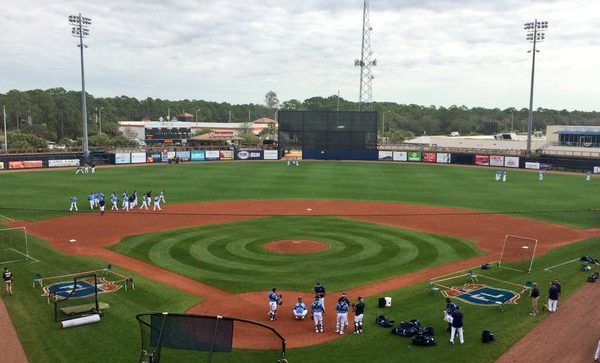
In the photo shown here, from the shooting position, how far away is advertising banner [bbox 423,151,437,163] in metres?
93.1

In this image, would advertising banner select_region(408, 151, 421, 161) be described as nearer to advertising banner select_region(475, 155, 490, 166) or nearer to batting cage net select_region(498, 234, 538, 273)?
advertising banner select_region(475, 155, 490, 166)

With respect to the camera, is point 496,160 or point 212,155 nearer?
point 496,160

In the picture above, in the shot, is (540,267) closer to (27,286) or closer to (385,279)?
(385,279)

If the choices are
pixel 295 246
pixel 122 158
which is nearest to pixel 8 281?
pixel 295 246

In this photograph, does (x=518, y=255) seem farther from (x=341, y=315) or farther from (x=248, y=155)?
(x=248, y=155)

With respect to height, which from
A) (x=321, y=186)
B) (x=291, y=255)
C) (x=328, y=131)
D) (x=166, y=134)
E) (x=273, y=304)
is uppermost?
(x=328, y=131)

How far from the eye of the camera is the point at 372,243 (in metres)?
31.1

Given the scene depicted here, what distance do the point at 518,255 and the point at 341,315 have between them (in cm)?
1505

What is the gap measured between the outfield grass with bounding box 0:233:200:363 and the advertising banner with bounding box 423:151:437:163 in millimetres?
75680

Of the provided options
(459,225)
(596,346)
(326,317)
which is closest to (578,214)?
→ (459,225)

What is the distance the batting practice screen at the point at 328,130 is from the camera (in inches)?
3696

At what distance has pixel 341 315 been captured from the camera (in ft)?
59.1

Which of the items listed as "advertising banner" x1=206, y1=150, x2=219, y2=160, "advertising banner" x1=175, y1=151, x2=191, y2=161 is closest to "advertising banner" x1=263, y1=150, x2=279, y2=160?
"advertising banner" x1=206, y1=150, x2=219, y2=160

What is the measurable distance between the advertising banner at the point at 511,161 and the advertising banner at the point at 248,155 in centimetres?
4379
